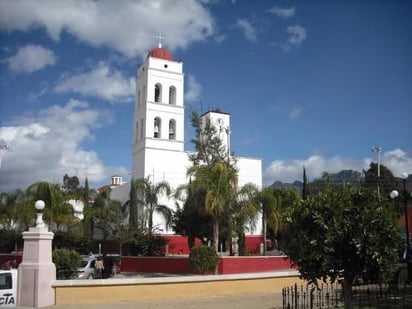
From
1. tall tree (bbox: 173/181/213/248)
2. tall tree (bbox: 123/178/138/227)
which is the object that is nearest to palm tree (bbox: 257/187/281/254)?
tall tree (bbox: 173/181/213/248)

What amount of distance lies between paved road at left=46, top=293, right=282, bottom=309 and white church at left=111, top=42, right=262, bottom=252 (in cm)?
2893

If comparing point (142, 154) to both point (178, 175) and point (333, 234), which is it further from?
point (333, 234)

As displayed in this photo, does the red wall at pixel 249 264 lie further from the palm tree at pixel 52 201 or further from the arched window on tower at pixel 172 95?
the arched window on tower at pixel 172 95

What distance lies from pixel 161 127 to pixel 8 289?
109 ft

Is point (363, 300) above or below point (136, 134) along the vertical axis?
below

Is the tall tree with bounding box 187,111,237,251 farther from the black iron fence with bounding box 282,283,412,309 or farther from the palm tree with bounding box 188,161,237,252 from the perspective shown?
the black iron fence with bounding box 282,283,412,309

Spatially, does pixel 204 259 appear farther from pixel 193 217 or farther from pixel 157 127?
pixel 157 127

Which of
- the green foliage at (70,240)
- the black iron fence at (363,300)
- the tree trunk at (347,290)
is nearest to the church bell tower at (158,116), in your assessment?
the green foliage at (70,240)

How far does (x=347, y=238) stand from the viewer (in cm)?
955

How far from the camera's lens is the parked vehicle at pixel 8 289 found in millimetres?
14008

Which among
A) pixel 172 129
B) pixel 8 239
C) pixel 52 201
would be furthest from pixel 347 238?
pixel 172 129

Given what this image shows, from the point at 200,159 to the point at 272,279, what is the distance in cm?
1198

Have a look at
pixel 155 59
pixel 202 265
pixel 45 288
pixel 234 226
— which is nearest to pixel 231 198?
pixel 234 226

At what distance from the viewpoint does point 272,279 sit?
1808cm
